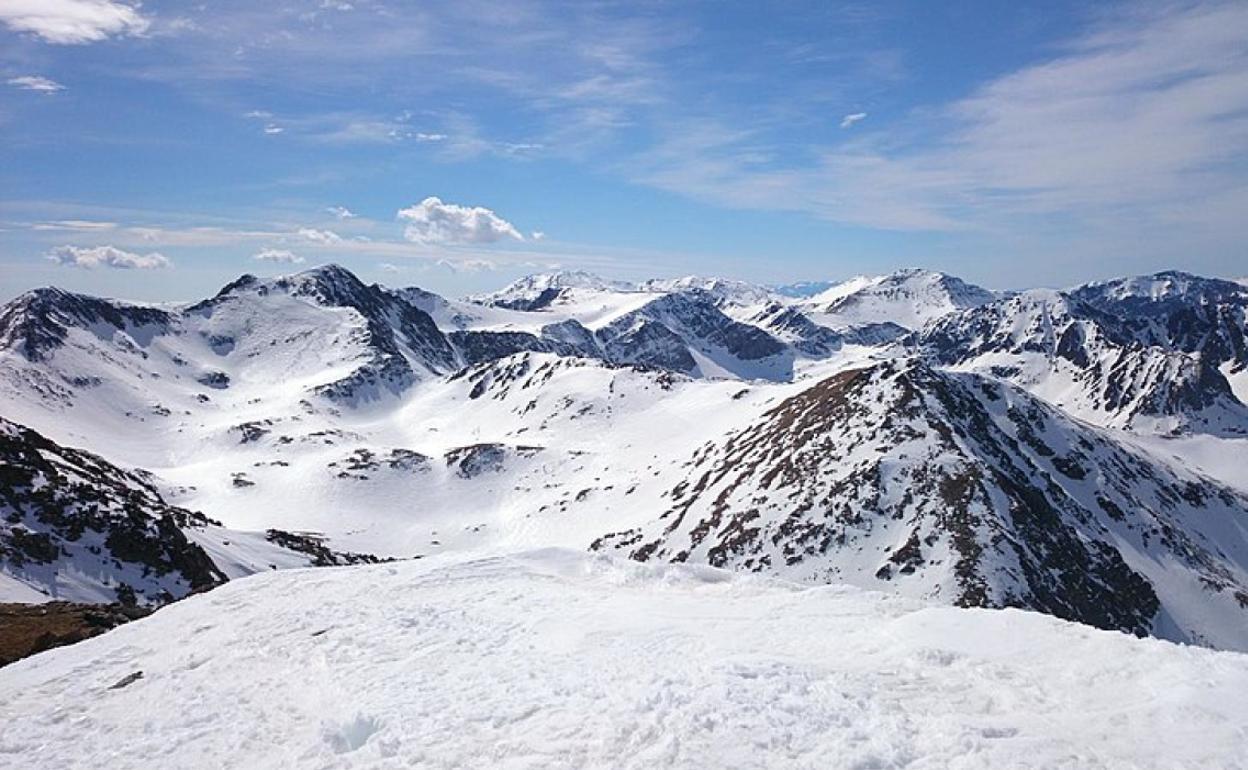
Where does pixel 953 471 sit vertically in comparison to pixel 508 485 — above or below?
above

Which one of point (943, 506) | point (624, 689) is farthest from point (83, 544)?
point (943, 506)

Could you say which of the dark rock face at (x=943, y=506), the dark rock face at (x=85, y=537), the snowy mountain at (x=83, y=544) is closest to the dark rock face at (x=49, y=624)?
the snowy mountain at (x=83, y=544)

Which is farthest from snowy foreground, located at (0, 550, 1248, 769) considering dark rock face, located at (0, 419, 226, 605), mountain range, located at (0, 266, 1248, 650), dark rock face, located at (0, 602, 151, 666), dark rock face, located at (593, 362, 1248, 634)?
dark rock face, located at (593, 362, 1248, 634)

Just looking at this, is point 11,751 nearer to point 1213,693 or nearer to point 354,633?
point 354,633

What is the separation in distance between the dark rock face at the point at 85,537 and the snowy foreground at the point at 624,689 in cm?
3103

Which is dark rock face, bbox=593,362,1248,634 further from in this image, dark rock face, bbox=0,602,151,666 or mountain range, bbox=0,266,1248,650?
dark rock face, bbox=0,602,151,666

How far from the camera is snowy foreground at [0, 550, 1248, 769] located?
13562 millimetres

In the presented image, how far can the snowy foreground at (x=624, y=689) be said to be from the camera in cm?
1356

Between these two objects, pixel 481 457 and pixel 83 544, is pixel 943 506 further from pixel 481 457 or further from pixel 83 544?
pixel 481 457

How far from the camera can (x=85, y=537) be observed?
5172cm

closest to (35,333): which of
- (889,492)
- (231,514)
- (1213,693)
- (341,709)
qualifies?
(231,514)

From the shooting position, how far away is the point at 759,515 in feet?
284

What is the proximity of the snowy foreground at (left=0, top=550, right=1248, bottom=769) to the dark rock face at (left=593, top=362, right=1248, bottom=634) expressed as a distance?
2059 inches

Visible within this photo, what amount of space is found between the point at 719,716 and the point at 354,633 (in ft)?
43.2
